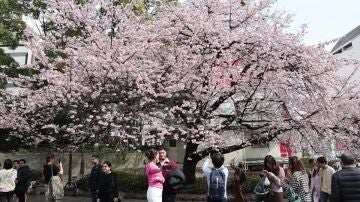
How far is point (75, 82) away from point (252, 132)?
7.30 meters

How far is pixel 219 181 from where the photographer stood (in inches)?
278

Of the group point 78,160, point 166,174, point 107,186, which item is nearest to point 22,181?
point 107,186

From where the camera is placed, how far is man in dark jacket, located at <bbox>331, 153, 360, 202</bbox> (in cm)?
543

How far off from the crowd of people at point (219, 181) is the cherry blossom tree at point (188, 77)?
3255mm

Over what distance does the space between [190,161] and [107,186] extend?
740cm

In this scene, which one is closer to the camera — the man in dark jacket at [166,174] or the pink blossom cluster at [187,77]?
the man in dark jacket at [166,174]

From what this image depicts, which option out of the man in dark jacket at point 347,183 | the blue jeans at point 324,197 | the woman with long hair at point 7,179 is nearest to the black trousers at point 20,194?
the woman with long hair at point 7,179

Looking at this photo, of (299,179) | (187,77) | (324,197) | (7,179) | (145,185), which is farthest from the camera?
(145,185)

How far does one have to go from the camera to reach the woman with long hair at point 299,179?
7.20m

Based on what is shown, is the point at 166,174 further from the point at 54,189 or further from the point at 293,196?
the point at 54,189

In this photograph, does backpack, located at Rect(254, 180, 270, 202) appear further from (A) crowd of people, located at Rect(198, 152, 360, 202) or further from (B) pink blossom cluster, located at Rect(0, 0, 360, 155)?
(B) pink blossom cluster, located at Rect(0, 0, 360, 155)

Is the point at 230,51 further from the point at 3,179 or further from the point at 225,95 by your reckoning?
the point at 3,179

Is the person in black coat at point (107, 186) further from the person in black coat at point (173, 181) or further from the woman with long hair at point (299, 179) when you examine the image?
the woman with long hair at point (299, 179)

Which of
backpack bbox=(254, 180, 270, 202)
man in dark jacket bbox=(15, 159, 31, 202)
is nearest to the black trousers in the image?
man in dark jacket bbox=(15, 159, 31, 202)
